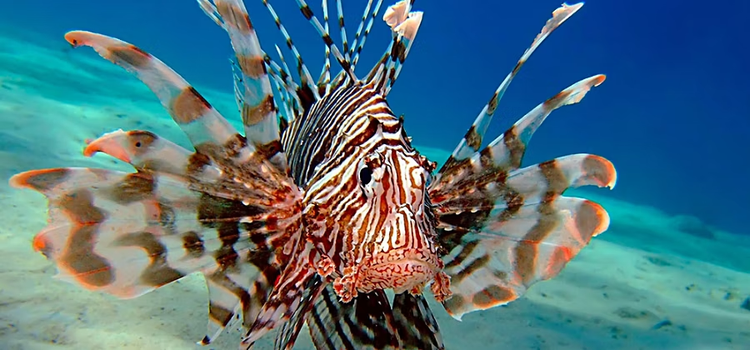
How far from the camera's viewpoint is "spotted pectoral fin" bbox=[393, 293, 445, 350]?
2.21 metres

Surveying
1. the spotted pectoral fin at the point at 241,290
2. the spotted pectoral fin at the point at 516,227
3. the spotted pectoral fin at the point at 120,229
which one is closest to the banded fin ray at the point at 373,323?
the spotted pectoral fin at the point at 516,227

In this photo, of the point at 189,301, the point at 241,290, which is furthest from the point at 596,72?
the point at 241,290

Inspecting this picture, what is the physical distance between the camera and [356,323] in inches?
86.4

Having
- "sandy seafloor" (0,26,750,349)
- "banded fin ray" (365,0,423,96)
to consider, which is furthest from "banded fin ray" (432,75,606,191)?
"sandy seafloor" (0,26,750,349)

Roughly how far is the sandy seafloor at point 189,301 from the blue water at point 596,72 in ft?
85.2

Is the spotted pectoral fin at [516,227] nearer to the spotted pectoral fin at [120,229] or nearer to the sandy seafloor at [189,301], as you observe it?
the spotted pectoral fin at [120,229]

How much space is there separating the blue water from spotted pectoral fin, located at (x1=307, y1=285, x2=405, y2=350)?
33346 mm

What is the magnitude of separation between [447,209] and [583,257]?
7.28 meters

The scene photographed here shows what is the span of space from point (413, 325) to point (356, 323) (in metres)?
0.27

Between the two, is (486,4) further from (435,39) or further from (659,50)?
(659,50)

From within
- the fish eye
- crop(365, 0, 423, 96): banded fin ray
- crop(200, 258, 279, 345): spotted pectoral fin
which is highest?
crop(365, 0, 423, 96): banded fin ray

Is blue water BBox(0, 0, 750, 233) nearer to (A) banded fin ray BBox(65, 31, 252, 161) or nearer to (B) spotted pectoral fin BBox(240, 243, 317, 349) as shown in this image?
(B) spotted pectoral fin BBox(240, 243, 317, 349)

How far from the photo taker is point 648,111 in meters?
48.9

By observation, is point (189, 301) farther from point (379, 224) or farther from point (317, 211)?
point (379, 224)
